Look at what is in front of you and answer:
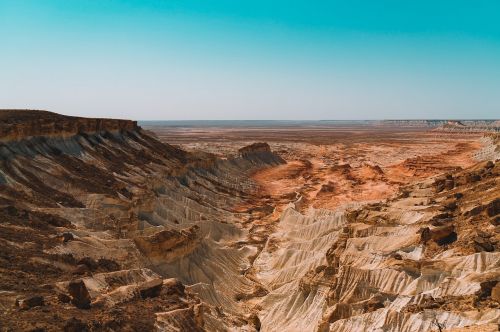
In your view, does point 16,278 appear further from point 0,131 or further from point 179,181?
point 179,181

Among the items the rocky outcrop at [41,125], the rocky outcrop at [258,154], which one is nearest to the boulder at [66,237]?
the rocky outcrop at [41,125]

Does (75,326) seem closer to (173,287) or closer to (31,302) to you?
(31,302)

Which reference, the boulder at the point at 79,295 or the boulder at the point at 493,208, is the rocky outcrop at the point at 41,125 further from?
the boulder at the point at 493,208

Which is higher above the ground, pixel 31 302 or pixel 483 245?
pixel 483 245

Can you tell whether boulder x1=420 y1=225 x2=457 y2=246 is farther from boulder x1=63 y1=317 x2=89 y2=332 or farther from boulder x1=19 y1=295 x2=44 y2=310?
boulder x1=19 y1=295 x2=44 y2=310

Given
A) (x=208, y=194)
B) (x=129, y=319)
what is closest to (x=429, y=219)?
(x=129, y=319)

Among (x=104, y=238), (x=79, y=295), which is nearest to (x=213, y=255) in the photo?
(x=104, y=238)

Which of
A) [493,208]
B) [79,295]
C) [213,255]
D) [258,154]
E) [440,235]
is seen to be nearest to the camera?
[79,295]

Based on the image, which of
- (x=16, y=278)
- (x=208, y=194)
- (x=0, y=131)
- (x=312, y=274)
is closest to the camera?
(x=16, y=278)
